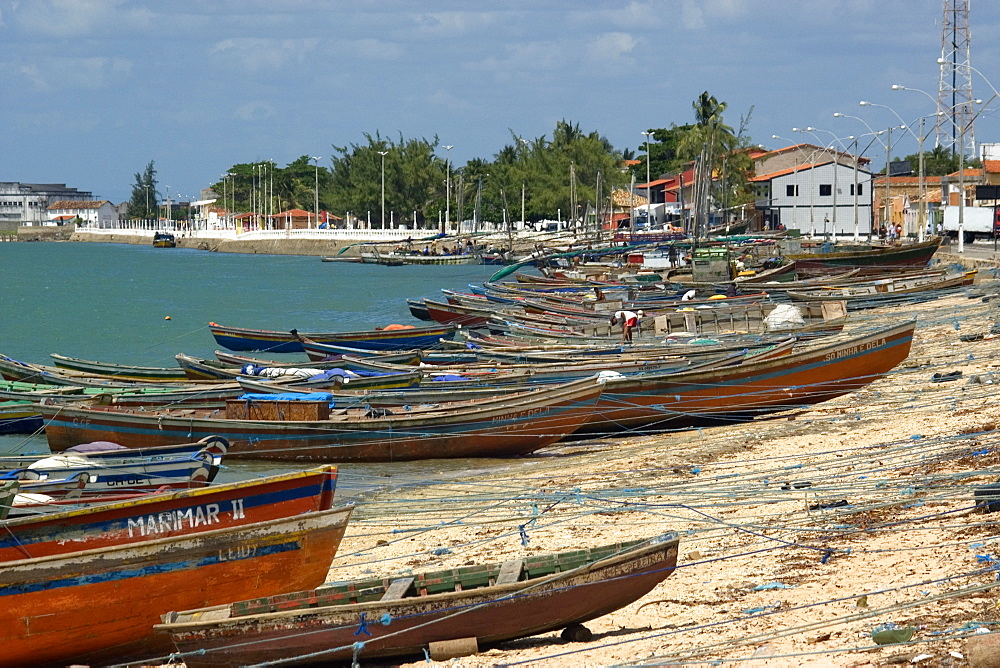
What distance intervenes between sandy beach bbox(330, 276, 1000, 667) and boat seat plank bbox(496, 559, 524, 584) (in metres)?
0.64

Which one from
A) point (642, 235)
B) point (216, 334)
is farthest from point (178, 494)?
point (642, 235)

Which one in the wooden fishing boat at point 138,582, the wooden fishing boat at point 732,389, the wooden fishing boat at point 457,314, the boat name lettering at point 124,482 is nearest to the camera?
the wooden fishing boat at point 138,582

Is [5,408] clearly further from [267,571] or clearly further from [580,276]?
[580,276]

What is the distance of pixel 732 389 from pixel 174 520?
12.8 m

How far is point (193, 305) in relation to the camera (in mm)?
75312

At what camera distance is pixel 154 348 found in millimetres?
51281

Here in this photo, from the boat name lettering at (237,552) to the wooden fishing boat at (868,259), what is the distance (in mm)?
42109

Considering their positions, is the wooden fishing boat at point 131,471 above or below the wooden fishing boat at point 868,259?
below

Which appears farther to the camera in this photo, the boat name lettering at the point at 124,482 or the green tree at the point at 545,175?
the green tree at the point at 545,175

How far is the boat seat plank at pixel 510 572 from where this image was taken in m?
10.8

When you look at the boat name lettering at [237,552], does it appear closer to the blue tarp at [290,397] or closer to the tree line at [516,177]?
the blue tarp at [290,397]

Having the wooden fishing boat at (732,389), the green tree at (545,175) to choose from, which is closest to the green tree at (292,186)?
the green tree at (545,175)

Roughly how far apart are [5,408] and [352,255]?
348ft

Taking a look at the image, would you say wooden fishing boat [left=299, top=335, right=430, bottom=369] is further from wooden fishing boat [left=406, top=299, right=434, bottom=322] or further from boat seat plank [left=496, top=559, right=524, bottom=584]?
boat seat plank [left=496, top=559, right=524, bottom=584]
